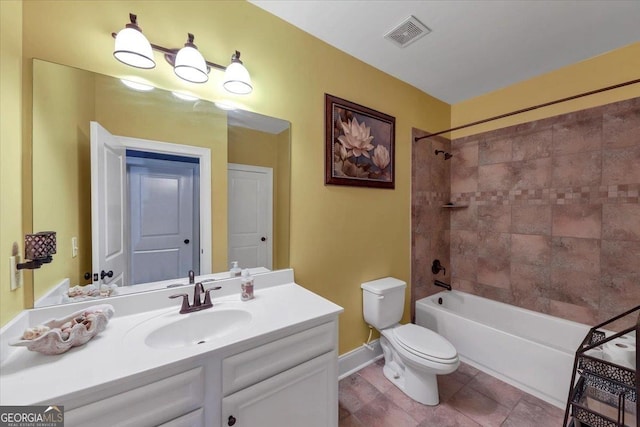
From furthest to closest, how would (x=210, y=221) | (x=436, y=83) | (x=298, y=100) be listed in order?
(x=436, y=83) < (x=298, y=100) < (x=210, y=221)

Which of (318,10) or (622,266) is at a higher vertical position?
(318,10)

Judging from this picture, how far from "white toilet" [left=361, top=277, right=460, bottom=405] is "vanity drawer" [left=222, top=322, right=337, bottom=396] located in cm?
76

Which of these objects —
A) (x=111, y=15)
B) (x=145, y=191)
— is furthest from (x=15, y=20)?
(x=145, y=191)

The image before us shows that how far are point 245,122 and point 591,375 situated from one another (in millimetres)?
2106

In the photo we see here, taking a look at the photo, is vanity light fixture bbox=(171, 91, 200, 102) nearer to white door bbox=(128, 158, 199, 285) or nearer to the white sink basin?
white door bbox=(128, 158, 199, 285)

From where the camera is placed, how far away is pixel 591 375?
1.03m

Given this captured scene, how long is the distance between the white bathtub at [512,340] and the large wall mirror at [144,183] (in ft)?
5.45

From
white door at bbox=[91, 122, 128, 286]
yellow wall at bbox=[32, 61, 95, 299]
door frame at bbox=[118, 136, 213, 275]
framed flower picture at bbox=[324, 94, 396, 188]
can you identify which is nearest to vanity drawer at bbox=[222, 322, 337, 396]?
door frame at bbox=[118, 136, 213, 275]

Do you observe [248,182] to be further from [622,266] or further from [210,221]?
[622,266]

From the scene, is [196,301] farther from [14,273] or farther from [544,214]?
[544,214]

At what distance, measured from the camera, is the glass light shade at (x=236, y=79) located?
1292mm

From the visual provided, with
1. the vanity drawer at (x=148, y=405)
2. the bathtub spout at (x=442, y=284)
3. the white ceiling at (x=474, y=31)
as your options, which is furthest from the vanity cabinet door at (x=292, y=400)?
the white ceiling at (x=474, y=31)

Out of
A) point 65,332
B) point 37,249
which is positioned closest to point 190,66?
point 37,249

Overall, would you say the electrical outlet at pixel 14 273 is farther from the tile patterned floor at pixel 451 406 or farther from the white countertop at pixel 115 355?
the tile patterned floor at pixel 451 406
